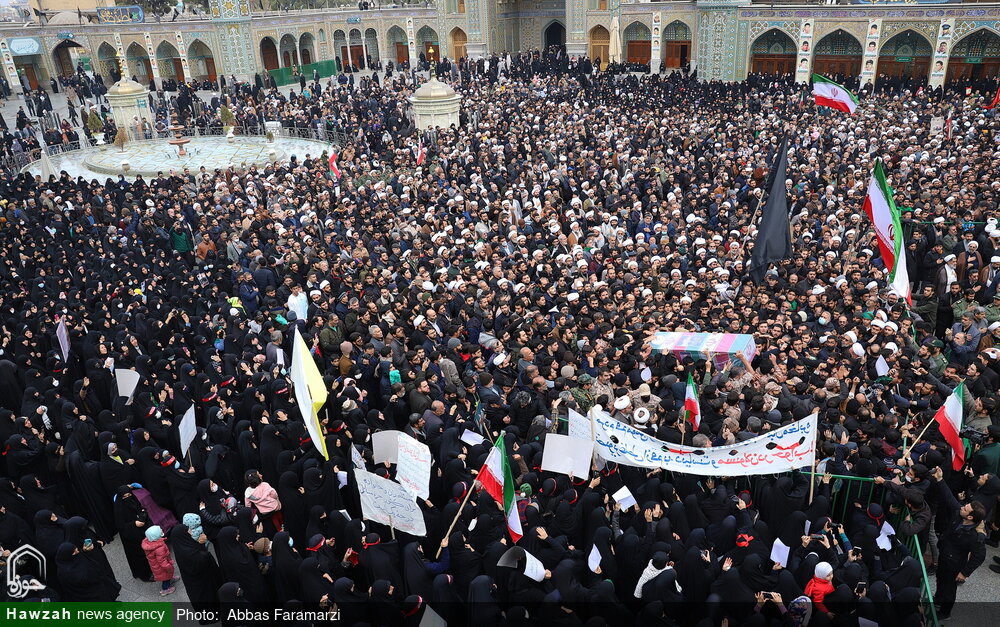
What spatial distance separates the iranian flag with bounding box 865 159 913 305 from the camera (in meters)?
8.50

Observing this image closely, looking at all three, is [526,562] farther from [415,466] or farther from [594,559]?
[415,466]

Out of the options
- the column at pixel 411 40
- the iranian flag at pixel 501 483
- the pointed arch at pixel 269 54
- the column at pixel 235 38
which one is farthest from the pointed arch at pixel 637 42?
the iranian flag at pixel 501 483

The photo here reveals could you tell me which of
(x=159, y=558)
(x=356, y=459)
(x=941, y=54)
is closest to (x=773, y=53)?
(x=941, y=54)

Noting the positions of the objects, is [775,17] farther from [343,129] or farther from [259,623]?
[259,623]

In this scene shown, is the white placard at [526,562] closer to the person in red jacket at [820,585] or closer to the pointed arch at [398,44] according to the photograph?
the person in red jacket at [820,585]

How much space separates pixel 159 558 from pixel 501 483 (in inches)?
116

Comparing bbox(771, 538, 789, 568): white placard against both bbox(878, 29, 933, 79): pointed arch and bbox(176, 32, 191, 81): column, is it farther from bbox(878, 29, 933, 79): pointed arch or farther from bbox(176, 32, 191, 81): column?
bbox(176, 32, 191, 81): column

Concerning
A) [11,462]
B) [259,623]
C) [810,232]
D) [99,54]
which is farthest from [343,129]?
[99,54]

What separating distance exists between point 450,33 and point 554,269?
3278 centimetres

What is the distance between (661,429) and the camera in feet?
21.3

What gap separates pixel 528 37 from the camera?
41688 mm

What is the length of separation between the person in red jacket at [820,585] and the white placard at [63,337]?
8.32 metres

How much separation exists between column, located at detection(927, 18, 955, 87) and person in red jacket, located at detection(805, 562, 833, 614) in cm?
2598

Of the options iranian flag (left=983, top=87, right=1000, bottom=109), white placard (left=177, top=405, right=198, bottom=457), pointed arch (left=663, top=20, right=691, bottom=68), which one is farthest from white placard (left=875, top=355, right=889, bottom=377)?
pointed arch (left=663, top=20, right=691, bottom=68)
